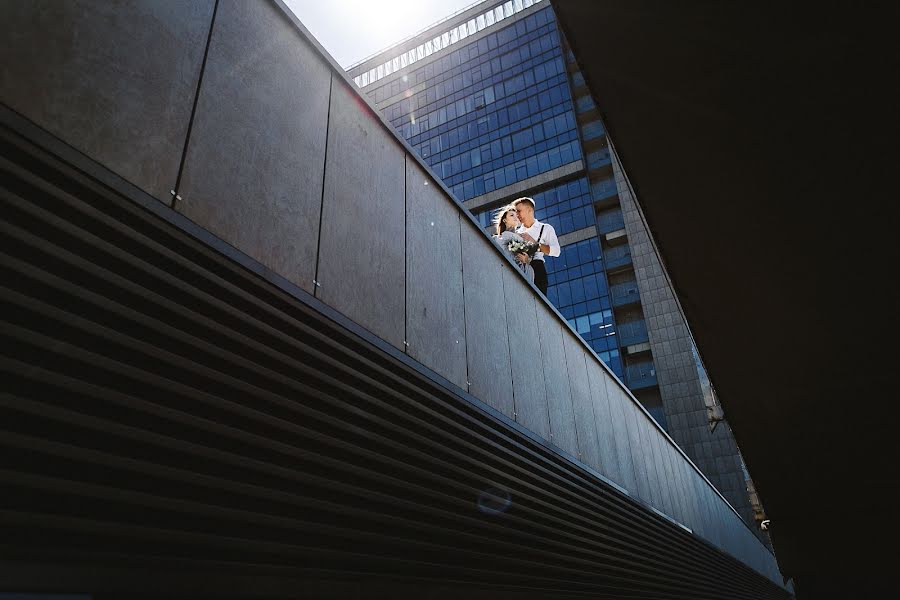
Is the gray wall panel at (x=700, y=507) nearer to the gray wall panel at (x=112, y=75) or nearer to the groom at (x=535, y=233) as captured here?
the groom at (x=535, y=233)

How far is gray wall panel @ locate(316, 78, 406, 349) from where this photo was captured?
11.3ft

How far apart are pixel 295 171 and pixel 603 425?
240 inches

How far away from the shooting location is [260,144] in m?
3.05

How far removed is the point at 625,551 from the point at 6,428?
6964 millimetres

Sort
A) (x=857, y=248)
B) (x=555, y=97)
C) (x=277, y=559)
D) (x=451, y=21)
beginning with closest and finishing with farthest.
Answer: (x=277, y=559) < (x=857, y=248) < (x=555, y=97) < (x=451, y=21)

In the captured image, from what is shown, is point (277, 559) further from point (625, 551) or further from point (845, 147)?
point (625, 551)

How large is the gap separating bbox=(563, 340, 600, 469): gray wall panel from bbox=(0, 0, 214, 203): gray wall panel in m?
5.65

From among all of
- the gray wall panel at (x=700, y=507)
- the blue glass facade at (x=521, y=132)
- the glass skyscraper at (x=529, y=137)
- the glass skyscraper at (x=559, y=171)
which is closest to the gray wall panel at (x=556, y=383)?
the gray wall panel at (x=700, y=507)

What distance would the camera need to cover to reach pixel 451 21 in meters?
53.1

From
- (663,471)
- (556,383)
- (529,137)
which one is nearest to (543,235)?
(556,383)

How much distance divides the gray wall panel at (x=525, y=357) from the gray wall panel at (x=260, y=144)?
2995 millimetres

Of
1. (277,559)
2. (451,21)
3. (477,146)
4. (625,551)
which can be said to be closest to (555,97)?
(477,146)

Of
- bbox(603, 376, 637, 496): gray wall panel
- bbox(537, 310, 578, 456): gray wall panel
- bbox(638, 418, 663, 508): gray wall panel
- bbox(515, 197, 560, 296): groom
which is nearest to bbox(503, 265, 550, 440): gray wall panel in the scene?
bbox(537, 310, 578, 456): gray wall panel

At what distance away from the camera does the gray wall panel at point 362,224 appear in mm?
3455
